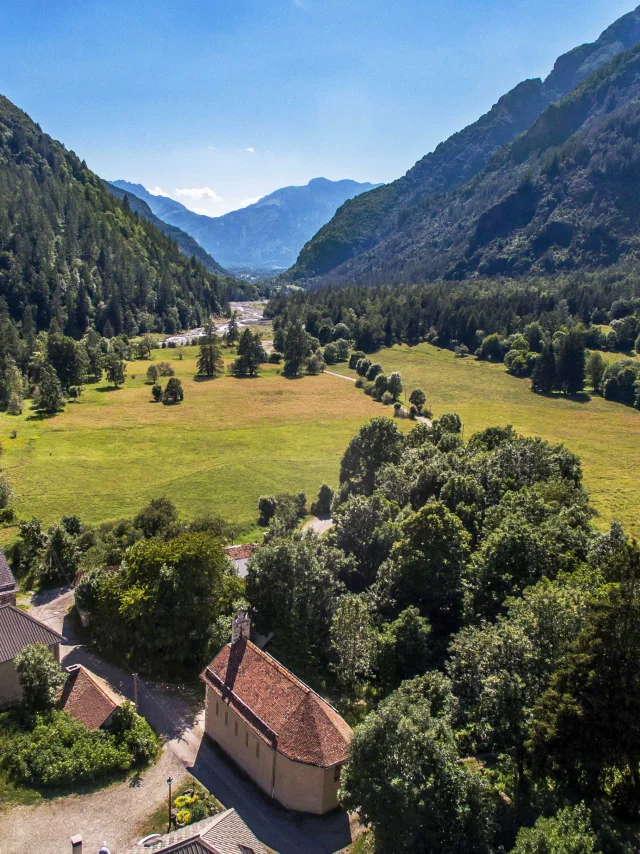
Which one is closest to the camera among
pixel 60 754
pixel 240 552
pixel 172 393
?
pixel 60 754

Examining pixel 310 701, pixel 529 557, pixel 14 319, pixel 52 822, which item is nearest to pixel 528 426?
pixel 529 557

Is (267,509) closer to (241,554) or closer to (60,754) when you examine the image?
(241,554)

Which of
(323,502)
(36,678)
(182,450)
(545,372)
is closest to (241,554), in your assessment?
(323,502)

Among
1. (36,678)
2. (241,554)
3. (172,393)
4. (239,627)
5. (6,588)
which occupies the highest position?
(239,627)

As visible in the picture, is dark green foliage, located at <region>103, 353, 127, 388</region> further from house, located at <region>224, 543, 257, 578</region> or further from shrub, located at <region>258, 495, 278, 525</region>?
house, located at <region>224, 543, 257, 578</region>

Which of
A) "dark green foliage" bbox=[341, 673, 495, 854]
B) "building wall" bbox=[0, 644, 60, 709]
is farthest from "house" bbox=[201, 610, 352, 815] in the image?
"building wall" bbox=[0, 644, 60, 709]

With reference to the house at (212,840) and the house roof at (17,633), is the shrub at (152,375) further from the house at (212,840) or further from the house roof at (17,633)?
the house at (212,840)

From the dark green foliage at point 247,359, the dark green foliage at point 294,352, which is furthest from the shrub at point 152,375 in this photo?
the dark green foliage at point 294,352
